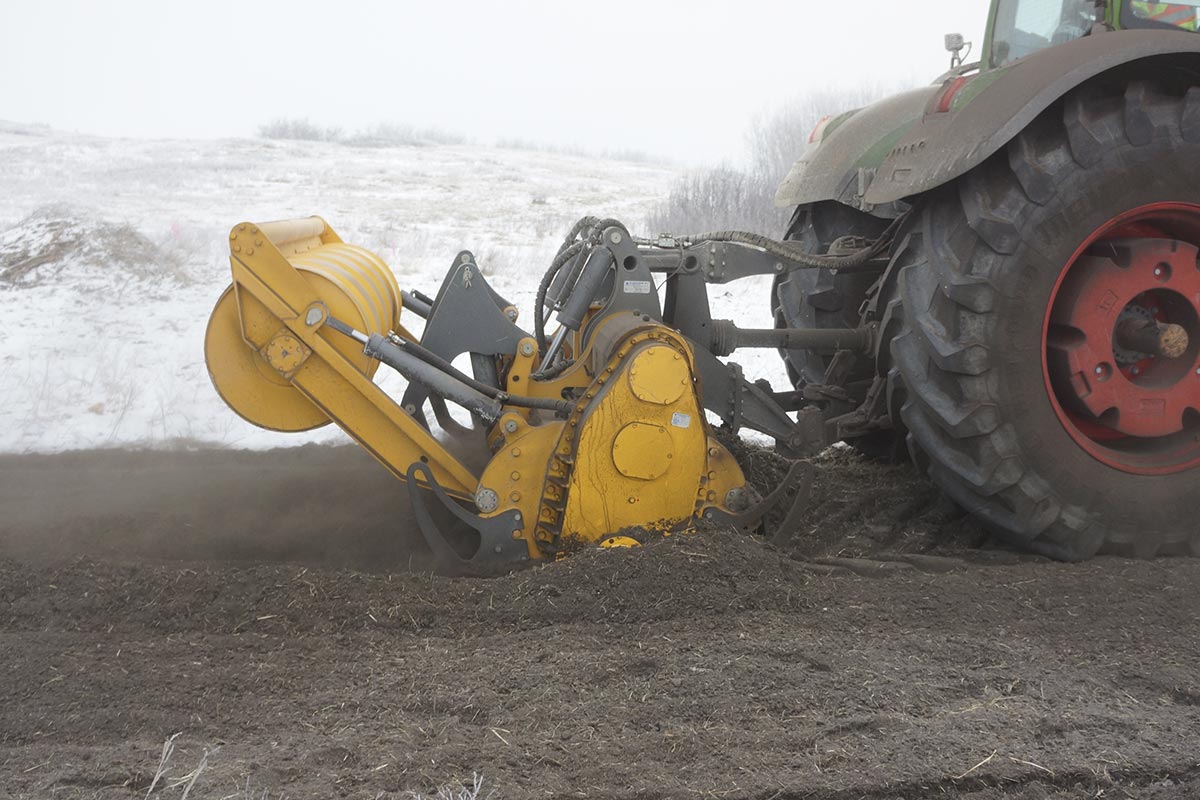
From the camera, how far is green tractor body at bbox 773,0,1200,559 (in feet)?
11.6

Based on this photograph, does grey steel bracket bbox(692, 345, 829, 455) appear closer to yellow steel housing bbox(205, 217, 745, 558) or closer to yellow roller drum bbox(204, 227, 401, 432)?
yellow steel housing bbox(205, 217, 745, 558)

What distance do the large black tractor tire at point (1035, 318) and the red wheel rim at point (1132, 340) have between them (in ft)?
0.11

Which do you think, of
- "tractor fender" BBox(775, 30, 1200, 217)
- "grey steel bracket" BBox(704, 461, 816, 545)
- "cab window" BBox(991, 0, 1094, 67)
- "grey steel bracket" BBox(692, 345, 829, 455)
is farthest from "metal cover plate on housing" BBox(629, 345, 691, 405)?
"cab window" BBox(991, 0, 1094, 67)

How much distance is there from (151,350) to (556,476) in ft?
16.7

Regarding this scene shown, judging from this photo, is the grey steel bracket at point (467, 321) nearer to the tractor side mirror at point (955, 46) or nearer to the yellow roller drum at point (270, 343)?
the yellow roller drum at point (270, 343)

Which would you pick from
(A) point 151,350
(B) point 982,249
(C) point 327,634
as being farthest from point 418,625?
(A) point 151,350

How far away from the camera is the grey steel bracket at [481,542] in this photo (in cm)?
375

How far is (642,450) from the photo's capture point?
12.0ft

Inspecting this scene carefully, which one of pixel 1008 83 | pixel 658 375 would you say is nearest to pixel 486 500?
pixel 658 375

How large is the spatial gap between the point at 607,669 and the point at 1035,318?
6.42 feet

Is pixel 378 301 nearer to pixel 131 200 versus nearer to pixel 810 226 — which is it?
pixel 810 226

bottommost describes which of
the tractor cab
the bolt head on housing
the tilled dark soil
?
the tilled dark soil

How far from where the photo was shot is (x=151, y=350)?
766cm

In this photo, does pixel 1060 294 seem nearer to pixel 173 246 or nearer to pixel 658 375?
pixel 658 375
